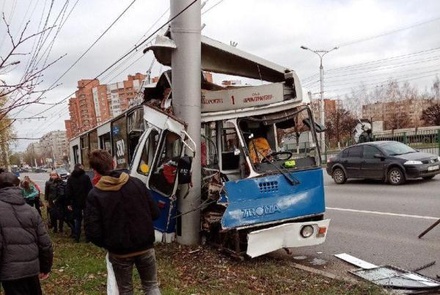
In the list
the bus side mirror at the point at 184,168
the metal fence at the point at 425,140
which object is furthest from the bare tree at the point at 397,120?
the bus side mirror at the point at 184,168

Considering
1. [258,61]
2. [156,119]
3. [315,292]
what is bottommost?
[315,292]

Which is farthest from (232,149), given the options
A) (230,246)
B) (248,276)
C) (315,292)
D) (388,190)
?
(388,190)

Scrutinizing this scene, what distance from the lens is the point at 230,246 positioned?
6.88m

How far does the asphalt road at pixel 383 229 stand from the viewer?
682 cm

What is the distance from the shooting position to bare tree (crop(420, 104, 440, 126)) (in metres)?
54.9

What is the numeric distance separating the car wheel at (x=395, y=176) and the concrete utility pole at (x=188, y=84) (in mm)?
9843

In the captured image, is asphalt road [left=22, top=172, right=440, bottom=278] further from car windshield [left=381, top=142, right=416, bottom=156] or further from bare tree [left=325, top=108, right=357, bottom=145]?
bare tree [left=325, top=108, right=357, bottom=145]

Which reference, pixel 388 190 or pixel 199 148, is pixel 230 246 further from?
pixel 388 190

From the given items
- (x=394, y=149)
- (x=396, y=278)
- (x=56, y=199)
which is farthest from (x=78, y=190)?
(x=394, y=149)

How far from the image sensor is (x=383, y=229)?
8.80m

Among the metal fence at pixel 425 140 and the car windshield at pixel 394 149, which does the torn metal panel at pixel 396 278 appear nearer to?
the car windshield at pixel 394 149

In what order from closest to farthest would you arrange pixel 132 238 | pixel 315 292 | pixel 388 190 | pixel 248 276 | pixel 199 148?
pixel 132 238, pixel 315 292, pixel 248 276, pixel 199 148, pixel 388 190

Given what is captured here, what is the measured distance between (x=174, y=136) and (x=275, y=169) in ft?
5.68

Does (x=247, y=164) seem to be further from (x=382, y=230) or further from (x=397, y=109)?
(x=397, y=109)
